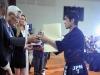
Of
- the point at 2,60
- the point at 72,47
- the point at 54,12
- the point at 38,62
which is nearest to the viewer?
the point at 2,60

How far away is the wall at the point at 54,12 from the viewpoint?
12203mm

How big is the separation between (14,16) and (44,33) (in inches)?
20.6

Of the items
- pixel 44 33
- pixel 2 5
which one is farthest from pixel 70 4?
pixel 2 5

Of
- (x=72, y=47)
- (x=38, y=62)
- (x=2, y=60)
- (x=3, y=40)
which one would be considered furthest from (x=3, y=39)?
(x=38, y=62)

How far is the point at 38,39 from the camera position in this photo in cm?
274

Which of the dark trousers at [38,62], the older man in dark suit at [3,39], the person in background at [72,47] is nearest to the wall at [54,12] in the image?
the dark trousers at [38,62]

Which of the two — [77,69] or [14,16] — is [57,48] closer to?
[77,69]

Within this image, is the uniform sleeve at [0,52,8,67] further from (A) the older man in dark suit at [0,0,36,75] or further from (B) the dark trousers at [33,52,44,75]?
(B) the dark trousers at [33,52,44,75]

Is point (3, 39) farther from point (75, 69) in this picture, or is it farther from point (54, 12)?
point (54, 12)

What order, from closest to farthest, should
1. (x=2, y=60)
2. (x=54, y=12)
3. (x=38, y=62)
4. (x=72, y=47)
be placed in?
(x=2, y=60) < (x=72, y=47) < (x=38, y=62) < (x=54, y=12)

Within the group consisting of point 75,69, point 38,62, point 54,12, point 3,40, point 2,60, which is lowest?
point 38,62

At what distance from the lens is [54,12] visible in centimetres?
1262

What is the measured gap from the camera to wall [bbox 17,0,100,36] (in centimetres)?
1220

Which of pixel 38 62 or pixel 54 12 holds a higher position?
pixel 54 12
